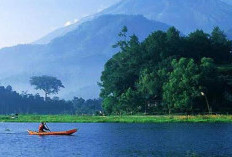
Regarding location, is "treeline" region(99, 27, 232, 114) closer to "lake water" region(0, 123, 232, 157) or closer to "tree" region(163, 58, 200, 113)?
"tree" region(163, 58, 200, 113)

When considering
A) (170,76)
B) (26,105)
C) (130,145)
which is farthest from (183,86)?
(26,105)

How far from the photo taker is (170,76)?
290 ft

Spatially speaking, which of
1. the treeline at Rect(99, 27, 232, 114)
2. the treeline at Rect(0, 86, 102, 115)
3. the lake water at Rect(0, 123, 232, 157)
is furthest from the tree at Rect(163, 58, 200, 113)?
the treeline at Rect(0, 86, 102, 115)

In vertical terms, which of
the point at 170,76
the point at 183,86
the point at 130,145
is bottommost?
the point at 130,145

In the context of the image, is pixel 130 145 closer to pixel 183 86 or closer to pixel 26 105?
pixel 183 86

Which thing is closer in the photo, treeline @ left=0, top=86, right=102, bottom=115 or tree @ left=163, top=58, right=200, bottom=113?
tree @ left=163, top=58, right=200, bottom=113

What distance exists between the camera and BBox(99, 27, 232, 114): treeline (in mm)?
84938

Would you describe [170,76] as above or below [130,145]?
above

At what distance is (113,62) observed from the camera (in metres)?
115

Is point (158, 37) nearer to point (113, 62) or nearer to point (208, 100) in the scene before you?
point (113, 62)

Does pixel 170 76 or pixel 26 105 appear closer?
pixel 170 76

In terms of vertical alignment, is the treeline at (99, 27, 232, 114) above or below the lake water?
above

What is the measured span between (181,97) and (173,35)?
2669 cm

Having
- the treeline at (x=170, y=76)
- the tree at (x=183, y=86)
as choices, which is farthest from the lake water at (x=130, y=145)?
the treeline at (x=170, y=76)
